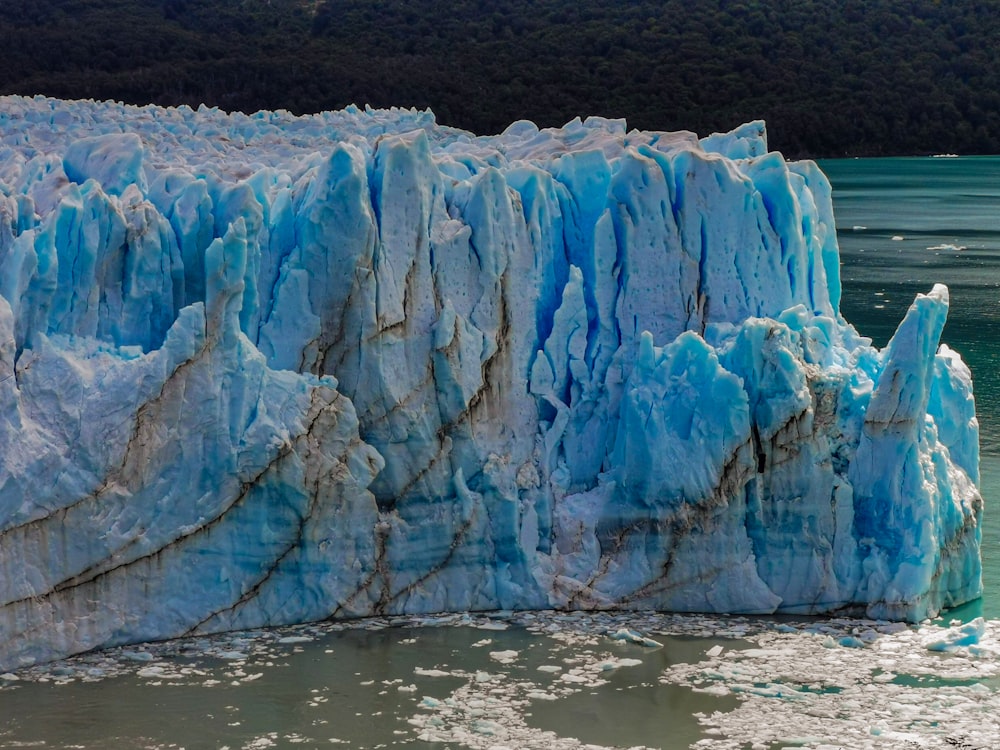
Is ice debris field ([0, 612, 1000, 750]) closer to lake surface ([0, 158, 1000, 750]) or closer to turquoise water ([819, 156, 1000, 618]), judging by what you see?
lake surface ([0, 158, 1000, 750])

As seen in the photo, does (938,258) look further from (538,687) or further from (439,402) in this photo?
(538,687)

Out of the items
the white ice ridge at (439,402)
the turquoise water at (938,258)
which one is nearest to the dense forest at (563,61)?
the turquoise water at (938,258)

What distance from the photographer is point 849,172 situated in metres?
50.2

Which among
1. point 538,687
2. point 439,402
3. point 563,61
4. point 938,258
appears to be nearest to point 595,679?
point 538,687

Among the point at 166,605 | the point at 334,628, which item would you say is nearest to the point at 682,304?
the point at 334,628

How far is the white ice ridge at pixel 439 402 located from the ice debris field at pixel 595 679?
28cm

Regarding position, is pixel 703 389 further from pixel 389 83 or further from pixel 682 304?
pixel 389 83

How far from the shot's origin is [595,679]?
9422mm

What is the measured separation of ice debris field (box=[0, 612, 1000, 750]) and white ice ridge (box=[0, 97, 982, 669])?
28 cm

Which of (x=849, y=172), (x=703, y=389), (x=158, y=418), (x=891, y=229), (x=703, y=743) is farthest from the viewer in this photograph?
(x=849, y=172)

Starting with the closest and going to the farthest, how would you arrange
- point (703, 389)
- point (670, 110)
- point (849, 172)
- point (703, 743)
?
point (703, 743), point (703, 389), point (670, 110), point (849, 172)

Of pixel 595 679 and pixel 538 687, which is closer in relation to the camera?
pixel 538 687

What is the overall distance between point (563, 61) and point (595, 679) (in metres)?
37.7

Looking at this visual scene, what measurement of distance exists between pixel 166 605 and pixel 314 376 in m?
1.60
